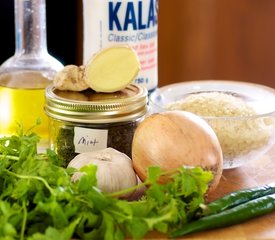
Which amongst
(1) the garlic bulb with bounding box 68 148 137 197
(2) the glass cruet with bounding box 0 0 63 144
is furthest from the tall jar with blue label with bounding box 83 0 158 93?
(1) the garlic bulb with bounding box 68 148 137 197

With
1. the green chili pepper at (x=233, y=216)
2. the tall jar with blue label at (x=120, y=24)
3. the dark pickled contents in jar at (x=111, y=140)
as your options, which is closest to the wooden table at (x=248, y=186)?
the green chili pepper at (x=233, y=216)

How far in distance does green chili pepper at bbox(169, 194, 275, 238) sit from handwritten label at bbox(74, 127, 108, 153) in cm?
20

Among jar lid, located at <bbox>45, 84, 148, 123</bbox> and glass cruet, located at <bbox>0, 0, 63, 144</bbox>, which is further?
glass cruet, located at <bbox>0, 0, 63, 144</bbox>

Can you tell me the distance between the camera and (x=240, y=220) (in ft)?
2.71

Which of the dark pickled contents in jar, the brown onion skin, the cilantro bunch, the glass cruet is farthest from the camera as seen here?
the glass cruet

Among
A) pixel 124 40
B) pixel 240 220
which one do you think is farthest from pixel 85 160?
pixel 124 40

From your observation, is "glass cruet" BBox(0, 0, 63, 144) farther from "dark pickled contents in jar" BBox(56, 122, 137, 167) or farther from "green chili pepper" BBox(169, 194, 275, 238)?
"green chili pepper" BBox(169, 194, 275, 238)

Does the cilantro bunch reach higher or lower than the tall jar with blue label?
lower

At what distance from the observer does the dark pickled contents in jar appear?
95 cm

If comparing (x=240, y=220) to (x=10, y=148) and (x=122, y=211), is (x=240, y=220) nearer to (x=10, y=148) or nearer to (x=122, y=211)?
(x=122, y=211)

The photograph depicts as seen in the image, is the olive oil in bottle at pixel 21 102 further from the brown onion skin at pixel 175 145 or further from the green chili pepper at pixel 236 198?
the green chili pepper at pixel 236 198

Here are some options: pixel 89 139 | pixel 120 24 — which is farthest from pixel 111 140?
pixel 120 24

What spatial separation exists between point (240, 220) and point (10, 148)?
31 cm

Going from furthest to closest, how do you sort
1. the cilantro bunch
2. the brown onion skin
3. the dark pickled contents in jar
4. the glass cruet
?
the glass cruet, the dark pickled contents in jar, the brown onion skin, the cilantro bunch
